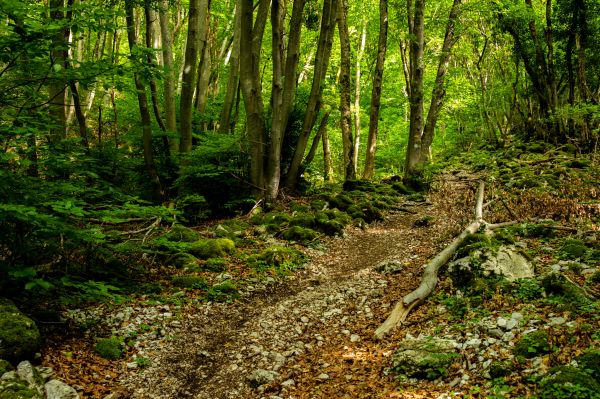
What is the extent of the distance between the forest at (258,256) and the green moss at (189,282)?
31mm

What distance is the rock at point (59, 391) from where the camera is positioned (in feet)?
11.7

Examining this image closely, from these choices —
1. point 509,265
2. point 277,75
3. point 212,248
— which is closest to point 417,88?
point 277,75

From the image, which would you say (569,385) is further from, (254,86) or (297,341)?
(254,86)

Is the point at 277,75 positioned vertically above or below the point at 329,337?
above

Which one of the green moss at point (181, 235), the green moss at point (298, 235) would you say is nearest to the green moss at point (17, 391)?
the green moss at point (181, 235)

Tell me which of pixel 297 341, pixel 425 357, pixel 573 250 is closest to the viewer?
pixel 425 357

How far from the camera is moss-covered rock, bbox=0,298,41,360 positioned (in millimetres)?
3656

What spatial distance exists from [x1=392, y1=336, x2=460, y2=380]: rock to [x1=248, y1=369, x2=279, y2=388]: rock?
1.30 m

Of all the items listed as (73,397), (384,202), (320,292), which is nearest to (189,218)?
(320,292)

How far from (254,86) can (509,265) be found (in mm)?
7287

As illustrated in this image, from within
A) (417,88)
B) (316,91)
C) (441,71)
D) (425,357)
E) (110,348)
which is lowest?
(110,348)

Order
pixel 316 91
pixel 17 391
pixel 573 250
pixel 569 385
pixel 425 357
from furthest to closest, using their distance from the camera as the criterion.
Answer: pixel 316 91 → pixel 573 250 → pixel 425 357 → pixel 17 391 → pixel 569 385

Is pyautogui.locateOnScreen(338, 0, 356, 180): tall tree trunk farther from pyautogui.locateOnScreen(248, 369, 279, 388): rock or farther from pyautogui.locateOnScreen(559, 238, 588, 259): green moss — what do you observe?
pyautogui.locateOnScreen(248, 369, 279, 388): rock

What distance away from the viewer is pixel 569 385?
3.04 metres
